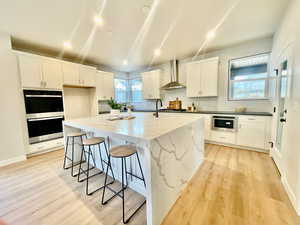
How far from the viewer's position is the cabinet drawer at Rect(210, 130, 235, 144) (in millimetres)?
3300

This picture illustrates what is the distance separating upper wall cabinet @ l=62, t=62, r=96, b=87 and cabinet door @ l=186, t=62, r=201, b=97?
10.2ft

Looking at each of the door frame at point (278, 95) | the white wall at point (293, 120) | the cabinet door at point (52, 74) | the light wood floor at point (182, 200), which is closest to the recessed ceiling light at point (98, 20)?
the cabinet door at point (52, 74)

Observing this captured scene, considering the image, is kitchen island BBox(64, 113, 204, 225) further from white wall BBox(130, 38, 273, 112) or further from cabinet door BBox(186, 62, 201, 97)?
white wall BBox(130, 38, 273, 112)

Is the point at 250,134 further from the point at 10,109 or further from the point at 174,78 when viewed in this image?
the point at 10,109

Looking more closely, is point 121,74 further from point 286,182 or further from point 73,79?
point 286,182

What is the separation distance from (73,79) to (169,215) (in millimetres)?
3974

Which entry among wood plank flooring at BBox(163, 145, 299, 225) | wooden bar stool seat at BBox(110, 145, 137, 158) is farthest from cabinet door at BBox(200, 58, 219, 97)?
wooden bar stool seat at BBox(110, 145, 137, 158)

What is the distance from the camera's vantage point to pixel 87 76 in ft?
13.5

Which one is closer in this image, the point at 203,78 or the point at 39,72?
the point at 39,72

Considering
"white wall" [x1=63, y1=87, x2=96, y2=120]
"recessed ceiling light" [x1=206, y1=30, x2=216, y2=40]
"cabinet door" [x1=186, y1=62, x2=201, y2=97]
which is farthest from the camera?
"white wall" [x1=63, y1=87, x2=96, y2=120]

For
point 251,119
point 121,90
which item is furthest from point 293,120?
point 121,90

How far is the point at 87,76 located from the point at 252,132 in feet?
15.9

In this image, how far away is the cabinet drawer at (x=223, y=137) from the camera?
330 cm

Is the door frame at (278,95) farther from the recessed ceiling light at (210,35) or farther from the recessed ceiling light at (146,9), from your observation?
the recessed ceiling light at (146,9)
